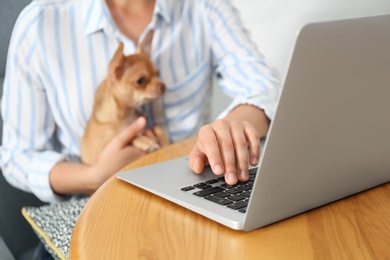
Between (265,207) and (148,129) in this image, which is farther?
(148,129)

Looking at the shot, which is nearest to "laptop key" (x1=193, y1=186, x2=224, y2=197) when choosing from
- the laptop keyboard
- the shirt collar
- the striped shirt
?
the laptop keyboard

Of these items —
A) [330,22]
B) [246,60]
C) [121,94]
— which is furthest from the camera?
[246,60]

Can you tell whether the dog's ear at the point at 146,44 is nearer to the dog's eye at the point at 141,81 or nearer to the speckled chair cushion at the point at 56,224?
the dog's eye at the point at 141,81

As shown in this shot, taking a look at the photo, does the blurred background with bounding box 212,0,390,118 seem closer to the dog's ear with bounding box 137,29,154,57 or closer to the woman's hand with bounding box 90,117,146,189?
the dog's ear with bounding box 137,29,154,57

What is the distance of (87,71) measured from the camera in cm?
124

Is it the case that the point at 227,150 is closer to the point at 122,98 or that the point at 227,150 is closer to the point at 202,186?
the point at 202,186

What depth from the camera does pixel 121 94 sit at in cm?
116

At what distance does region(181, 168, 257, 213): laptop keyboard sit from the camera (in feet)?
1.93

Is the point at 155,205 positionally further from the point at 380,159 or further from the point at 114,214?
the point at 380,159

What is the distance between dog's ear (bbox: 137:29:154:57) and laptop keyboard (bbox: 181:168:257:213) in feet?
1.92

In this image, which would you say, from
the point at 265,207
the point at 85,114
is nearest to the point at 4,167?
the point at 85,114

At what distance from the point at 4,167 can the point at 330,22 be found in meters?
0.90

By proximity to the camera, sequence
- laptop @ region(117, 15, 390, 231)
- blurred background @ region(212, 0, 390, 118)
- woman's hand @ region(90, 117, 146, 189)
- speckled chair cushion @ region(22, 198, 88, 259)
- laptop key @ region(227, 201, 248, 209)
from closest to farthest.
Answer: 1. laptop @ region(117, 15, 390, 231)
2. laptop key @ region(227, 201, 248, 209)
3. speckled chair cushion @ region(22, 198, 88, 259)
4. woman's hand @ region(90, 117, 146, 189)
5. blurred background @ region(212, 0, 390, 118)

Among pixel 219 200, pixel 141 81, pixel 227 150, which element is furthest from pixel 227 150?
pixel 141 81
